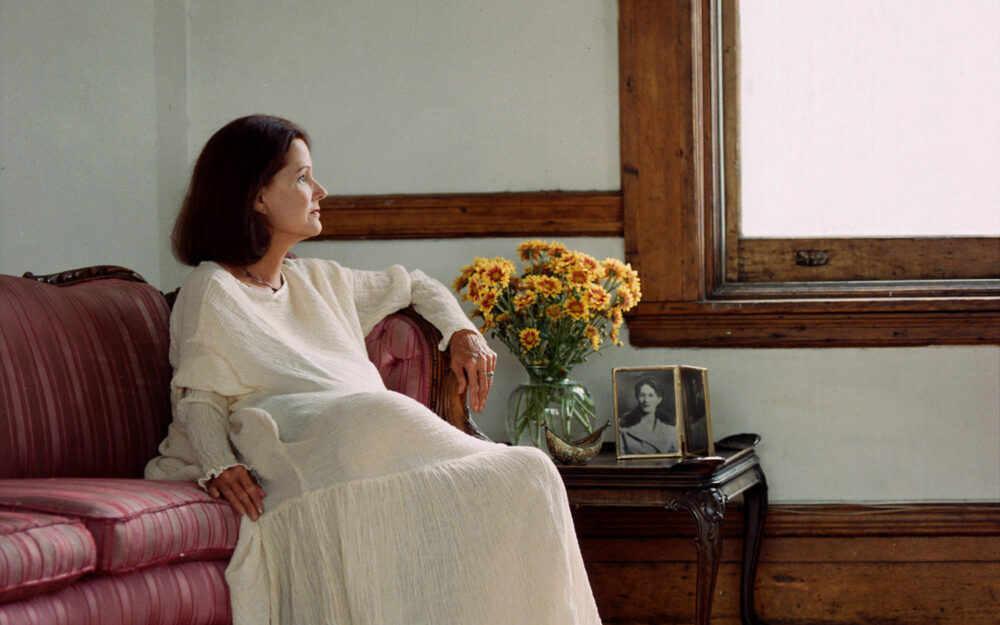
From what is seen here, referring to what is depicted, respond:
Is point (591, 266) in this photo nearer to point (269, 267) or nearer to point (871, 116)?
point (269, 267)

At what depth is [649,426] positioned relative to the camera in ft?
8.86

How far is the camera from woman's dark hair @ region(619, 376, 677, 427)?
2693mm

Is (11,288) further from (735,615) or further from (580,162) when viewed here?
(735,615)

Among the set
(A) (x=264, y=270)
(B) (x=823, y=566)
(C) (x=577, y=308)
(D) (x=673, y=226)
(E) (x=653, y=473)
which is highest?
(D) (x=673, y=226)

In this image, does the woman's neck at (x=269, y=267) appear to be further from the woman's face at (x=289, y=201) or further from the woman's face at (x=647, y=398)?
the woman's face at (x=647, y=398)

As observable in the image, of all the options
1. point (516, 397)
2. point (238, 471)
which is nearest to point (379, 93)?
point (516, 397)

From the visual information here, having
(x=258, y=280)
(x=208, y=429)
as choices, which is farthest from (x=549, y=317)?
(x=208, y=429)

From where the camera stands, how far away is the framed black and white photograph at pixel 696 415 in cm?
270

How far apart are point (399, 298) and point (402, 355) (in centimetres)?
14

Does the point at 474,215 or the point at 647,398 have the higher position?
the point at 474,215

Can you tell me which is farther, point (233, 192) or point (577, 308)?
point (577, 308)

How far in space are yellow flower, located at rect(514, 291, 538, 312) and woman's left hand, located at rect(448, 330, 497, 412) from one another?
0.37 metres

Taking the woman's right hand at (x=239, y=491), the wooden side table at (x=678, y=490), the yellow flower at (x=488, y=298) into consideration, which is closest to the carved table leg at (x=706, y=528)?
the wooden side table at (x=678, y=490)

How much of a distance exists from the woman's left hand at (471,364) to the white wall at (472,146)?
738 millimetres
